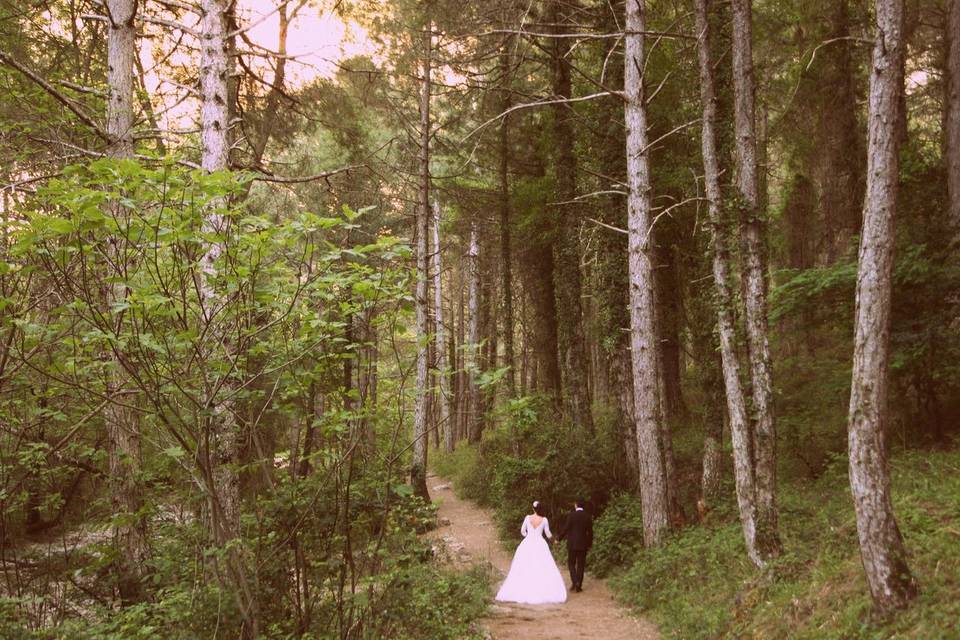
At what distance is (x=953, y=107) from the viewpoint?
1137cm

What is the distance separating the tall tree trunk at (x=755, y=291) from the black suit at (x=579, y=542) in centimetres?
356

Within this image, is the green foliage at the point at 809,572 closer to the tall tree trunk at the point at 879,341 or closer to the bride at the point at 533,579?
the tall tree trunk at the point at 879,341

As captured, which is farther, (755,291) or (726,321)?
(726,321)

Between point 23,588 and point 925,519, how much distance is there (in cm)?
1030

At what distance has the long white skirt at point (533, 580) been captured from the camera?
1070 centimetres

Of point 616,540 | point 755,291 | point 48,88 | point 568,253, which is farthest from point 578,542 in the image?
point 48,88

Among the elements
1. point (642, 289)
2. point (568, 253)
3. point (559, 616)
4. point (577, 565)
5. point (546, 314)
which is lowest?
point (559, 616)

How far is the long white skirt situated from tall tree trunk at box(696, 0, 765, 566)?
3500 mm

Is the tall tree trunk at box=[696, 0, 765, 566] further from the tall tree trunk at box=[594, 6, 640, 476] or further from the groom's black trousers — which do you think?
the tall tree trunk at box=[594, 6, 640, 476]

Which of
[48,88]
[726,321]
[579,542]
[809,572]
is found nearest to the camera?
[48,88]

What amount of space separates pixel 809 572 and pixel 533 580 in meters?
4.81

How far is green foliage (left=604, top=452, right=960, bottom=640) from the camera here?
5887mm

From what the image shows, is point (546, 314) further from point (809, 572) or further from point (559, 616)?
point (809, 572)

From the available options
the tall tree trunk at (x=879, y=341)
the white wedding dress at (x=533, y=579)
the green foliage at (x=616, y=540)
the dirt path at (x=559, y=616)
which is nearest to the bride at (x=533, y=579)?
the white wedding dress at (x=533, y=579)
